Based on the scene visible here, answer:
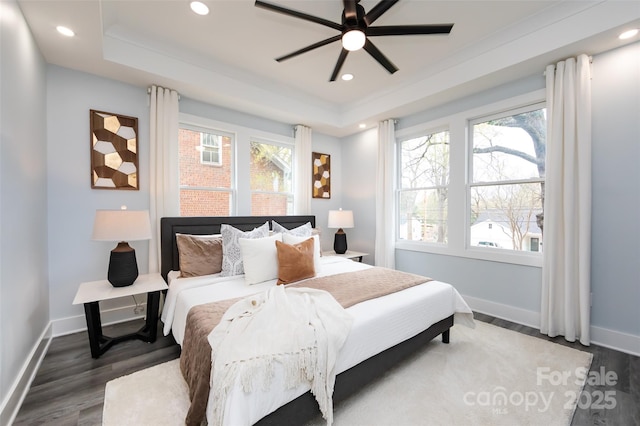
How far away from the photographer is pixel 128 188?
117 inches

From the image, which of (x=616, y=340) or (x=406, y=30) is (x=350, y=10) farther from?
(x=616, y=340)

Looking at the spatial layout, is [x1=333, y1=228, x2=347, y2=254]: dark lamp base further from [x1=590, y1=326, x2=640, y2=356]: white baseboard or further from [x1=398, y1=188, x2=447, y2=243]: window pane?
[x1=590, y1=326, x2=640, y2=356]: white baseboard

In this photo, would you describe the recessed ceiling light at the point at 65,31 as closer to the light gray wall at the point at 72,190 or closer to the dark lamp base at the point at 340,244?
the light gray wall at the point at 72,190

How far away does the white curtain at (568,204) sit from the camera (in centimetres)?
246

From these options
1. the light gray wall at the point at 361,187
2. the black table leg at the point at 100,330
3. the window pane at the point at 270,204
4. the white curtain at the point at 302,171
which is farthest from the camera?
the light gray wall at the point at 361,187

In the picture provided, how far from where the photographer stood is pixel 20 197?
1.90 metres

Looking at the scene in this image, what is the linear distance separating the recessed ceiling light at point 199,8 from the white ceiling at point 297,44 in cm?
6

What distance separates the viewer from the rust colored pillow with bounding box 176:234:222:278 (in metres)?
2.72

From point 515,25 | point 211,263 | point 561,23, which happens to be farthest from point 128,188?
point 561,23

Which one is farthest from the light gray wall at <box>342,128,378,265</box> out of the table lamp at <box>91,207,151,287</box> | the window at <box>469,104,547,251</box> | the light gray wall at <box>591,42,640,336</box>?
the table lamp at <box>91,207,151,287</box>

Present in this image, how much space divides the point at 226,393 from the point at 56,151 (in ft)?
9.85

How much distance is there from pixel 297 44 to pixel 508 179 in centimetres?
287

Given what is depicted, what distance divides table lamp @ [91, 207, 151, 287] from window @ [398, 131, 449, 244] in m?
3.51

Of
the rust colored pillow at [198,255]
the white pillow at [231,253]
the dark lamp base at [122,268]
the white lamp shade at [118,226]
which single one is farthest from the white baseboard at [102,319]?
the white pillow at [231,253]
